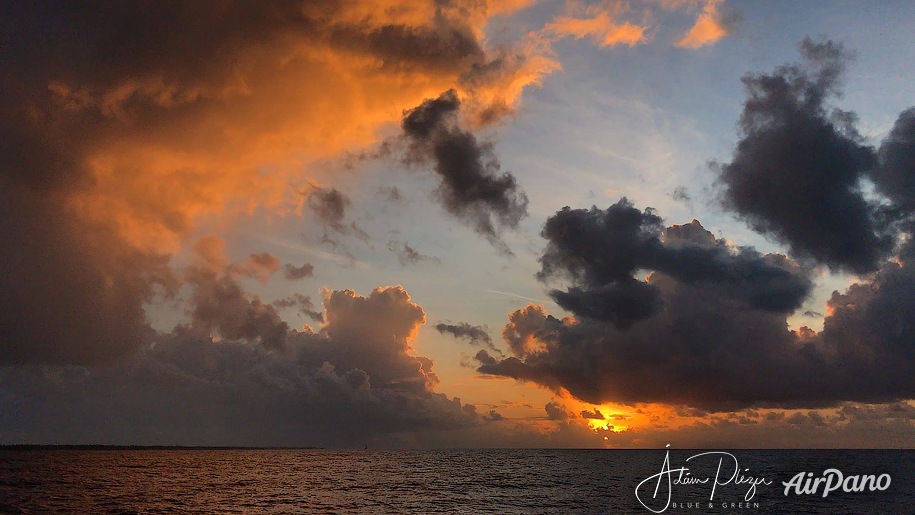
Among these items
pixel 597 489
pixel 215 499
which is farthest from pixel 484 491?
pixel 215 499

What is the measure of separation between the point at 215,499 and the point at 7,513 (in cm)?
2761

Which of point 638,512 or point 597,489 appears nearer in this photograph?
point 638,512

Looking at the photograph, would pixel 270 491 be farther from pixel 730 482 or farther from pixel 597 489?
pixel 730 482

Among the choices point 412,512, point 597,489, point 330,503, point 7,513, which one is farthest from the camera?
point 597,489

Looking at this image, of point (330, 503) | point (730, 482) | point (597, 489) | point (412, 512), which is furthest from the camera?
point (730, 482)

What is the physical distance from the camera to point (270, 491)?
10888 centimetres

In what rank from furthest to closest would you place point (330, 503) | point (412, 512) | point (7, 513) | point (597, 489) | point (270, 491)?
point (597, 489)
point (270, 491)
point (330, 503)
point (412, 512)
point (7, 513)

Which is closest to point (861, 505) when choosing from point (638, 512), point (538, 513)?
point (638, 512)

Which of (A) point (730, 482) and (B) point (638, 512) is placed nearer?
(B) point (638, 512)

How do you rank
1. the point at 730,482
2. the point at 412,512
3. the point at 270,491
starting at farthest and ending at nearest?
the point at 730,482 < the point at 270,491 < the point at 412,512

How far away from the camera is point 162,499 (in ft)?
305

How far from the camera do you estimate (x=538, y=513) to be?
81000 millimetres

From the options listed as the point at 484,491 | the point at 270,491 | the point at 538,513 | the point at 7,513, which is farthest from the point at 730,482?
the point at 7,513

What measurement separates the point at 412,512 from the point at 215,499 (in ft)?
118
